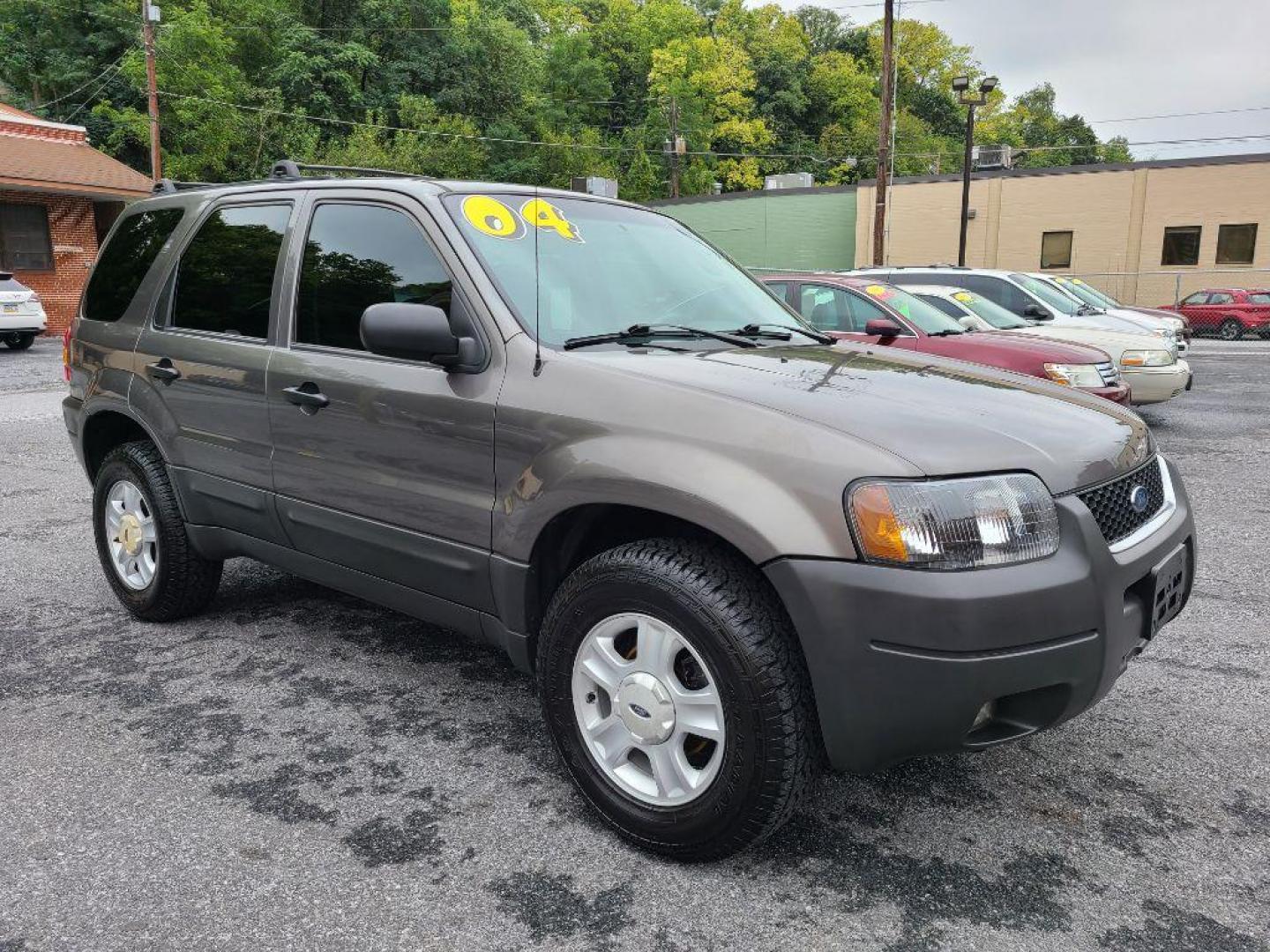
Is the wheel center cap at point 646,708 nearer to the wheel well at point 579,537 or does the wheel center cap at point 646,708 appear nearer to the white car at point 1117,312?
the wheel well at point 579,537

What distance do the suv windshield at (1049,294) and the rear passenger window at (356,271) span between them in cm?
1083

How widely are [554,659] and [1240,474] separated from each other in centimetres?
716

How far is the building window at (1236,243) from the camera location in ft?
101

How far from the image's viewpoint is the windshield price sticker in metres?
3.17

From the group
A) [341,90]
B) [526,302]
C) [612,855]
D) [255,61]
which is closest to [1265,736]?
[612,855]

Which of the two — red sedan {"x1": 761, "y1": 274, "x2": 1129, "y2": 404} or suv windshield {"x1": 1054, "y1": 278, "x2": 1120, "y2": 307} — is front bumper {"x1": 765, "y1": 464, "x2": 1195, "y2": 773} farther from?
suv windshield {"x1": 1054, "y1": 278, "x2": 1120, "y2": 307}

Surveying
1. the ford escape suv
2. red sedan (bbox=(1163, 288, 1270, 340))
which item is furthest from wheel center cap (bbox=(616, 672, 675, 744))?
red sedan (bbox=(1163, 288, 1270, 340))

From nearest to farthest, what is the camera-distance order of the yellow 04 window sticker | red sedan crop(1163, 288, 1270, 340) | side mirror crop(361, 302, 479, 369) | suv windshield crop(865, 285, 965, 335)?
side mirror crop(361, 302, 479, 369) → the yellow 04 window sticker → suv windshield crop(865, 285, 965, 335) → red sedan crop(1163, 288, 1270, 340)

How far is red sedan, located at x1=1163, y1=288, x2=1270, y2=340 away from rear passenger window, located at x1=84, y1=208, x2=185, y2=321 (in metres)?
27.0

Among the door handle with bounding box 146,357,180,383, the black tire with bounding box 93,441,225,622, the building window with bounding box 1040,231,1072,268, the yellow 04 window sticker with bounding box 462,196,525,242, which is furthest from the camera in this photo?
the building window with bounding box 1040,231,1072,268

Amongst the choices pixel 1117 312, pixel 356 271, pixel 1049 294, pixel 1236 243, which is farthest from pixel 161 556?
pixel 1236 243

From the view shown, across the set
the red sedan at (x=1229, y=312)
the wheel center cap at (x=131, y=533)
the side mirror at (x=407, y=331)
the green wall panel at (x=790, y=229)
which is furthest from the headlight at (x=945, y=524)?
the green wall panel at (x=790, y=229)

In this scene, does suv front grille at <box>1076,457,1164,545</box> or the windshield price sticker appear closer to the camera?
suv front grille at <box>1076,457,1164,545</box>

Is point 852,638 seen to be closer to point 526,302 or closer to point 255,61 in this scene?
point 526,302
